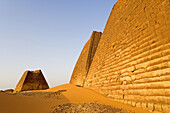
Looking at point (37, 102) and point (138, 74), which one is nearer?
point (138, 74)

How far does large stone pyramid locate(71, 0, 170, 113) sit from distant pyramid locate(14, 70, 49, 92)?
14.4 meters

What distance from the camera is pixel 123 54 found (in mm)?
5148

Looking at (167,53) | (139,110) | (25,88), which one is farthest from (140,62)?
(25,88)

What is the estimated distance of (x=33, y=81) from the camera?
56.0 feet

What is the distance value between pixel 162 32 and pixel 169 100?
203 centimetres

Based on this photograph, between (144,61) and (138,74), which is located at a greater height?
(144,61)

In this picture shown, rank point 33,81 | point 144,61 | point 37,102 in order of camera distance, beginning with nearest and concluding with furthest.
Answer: point 144,61 → point 37,102 → point 33,81

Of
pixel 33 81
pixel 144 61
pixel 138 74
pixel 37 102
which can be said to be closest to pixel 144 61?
pixel 144 61

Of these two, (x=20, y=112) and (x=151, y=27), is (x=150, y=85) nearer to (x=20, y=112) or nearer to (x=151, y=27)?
(x=151, y=27)

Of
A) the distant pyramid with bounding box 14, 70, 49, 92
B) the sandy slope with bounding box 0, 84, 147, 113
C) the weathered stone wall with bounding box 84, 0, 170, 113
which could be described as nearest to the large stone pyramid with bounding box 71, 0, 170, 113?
the weathered stone wall with bounding box 84, 0, 170, 113

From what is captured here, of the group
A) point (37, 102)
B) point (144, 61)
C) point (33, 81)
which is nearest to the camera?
point (144, 61)

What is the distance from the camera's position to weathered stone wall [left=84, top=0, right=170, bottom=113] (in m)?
3.04

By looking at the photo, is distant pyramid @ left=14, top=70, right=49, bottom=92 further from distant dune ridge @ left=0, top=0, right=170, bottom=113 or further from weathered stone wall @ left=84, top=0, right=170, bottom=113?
weathered stone wall @ left=84, top=0, right=170, bottom=113

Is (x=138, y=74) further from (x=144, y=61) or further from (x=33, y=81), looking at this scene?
(x=33, y=81)
